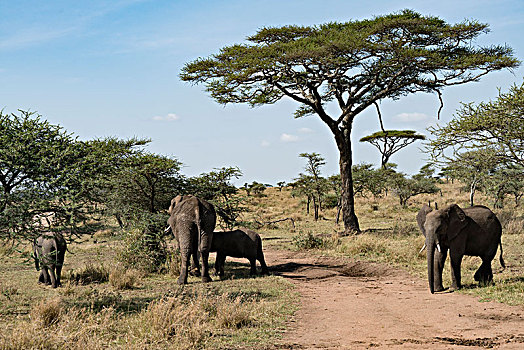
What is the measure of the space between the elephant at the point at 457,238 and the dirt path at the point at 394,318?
61 centimetres

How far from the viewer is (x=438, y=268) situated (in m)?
10.7

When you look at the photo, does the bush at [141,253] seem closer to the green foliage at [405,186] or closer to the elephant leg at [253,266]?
the elephant leg at [253,266]

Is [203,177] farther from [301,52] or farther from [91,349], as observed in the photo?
[91,349]

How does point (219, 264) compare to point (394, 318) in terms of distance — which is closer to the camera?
point (394, 318)

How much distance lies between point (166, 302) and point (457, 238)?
651 cm

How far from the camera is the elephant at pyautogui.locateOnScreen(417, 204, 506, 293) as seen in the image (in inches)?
416

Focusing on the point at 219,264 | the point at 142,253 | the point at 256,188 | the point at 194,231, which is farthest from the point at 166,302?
the point at 256,188

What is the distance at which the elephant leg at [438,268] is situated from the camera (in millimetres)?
10586

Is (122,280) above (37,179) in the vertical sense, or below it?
below

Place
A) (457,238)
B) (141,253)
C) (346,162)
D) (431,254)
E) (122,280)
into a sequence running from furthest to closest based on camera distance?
(346,162)
(141,253)
(122,280)
(457,238)
(431,254)

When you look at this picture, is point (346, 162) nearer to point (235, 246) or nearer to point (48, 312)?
point (235, 246)

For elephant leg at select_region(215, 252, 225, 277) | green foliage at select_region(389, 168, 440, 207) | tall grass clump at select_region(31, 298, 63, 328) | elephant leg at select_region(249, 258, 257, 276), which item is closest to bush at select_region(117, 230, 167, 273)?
elephant leg at select_region(215, 252, 225, 277)

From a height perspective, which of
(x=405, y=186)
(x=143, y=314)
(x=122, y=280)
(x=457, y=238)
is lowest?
(x=143, y=314)

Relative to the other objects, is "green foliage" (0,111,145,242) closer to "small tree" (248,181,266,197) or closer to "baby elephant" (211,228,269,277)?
"baby elephant" (211,228,269,277)
